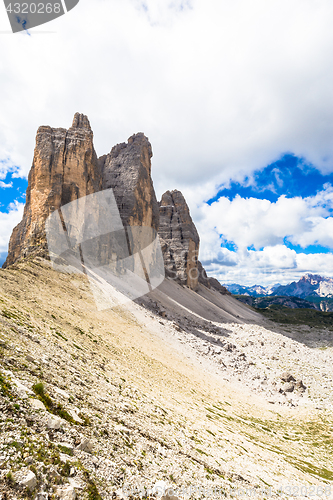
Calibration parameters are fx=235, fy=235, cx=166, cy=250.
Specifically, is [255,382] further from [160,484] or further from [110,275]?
[110,275]

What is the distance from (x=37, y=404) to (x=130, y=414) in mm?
4078

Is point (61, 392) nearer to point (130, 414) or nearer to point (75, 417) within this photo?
point (75, 417)

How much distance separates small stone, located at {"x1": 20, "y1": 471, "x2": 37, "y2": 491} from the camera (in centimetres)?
390

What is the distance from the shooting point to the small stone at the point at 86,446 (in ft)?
18.0

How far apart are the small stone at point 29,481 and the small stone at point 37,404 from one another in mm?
1721

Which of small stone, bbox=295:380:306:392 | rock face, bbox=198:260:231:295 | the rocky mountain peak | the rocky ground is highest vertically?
the rocky mountain peak

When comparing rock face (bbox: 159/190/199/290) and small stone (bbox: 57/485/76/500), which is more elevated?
rock face (bbox: 159/190/199/290)

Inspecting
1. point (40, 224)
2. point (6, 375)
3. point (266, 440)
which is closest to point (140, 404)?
point (6, 375)

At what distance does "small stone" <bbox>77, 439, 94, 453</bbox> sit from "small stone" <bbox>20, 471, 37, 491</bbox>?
1.50 meters

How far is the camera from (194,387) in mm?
17812

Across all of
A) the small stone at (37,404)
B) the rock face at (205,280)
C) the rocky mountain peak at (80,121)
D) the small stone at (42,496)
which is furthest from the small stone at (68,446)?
the rock face at (205,280)

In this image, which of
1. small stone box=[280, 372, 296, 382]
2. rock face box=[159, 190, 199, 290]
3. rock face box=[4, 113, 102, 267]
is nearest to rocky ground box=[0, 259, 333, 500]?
small stone box=[280, 372, 296, 382]

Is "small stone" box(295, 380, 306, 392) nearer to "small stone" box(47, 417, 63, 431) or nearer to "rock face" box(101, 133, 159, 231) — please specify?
"small stone" box(47, 417, 63, 431)

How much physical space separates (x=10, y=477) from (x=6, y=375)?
276 centimetres
